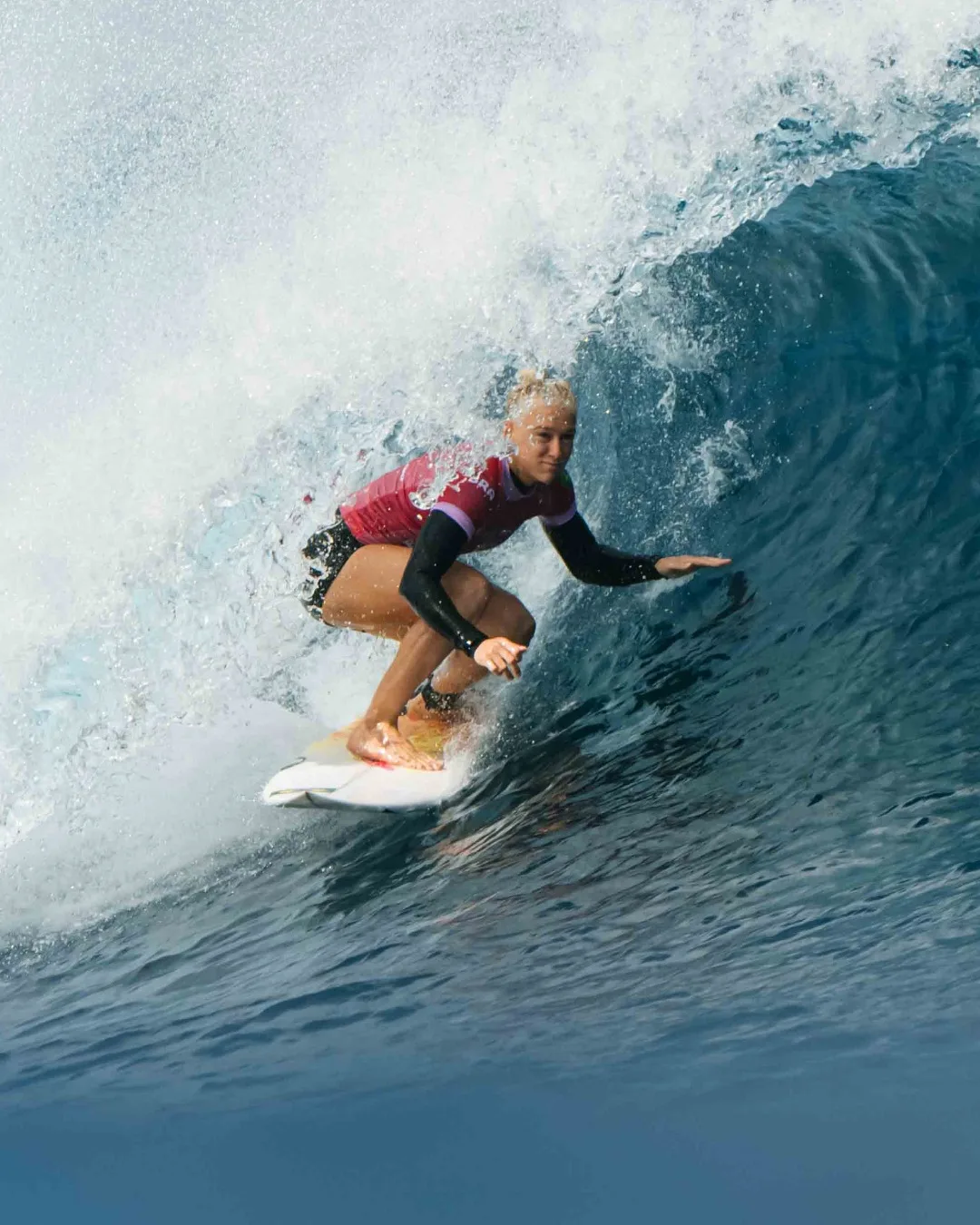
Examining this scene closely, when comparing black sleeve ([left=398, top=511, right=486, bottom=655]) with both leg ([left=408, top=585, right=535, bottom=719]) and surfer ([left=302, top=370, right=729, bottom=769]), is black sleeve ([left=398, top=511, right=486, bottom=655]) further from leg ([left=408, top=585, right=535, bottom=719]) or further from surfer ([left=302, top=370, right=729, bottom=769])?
leg ([left=408, top=585, right=535, bottom=719])

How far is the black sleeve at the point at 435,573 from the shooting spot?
3840mm

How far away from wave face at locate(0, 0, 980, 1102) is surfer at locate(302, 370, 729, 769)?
304 millimetres

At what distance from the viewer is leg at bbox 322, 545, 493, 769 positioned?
4.15 m

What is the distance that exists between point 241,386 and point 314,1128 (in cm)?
399

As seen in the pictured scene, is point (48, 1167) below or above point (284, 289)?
below

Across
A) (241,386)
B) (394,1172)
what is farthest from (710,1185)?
(241,386)

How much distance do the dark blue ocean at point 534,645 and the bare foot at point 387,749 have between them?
0.65 ft

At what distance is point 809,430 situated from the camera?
17.5 feet

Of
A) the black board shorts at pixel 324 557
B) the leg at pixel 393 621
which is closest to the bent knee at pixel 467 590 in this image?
the leg at pixel 393 621

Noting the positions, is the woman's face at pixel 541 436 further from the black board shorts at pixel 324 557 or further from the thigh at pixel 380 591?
the black board shorts at pixel 324 557

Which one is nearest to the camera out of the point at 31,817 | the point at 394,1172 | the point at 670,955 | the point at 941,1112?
the point at 941,1112

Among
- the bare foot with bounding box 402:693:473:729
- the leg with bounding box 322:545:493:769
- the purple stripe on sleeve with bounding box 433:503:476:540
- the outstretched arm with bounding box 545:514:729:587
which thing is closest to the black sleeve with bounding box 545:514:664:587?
the outstretched arm with bounding box 545:514:729:587

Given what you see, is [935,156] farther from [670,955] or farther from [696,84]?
[670,955]

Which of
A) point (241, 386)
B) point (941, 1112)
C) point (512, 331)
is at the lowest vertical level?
point (941, 1112)
